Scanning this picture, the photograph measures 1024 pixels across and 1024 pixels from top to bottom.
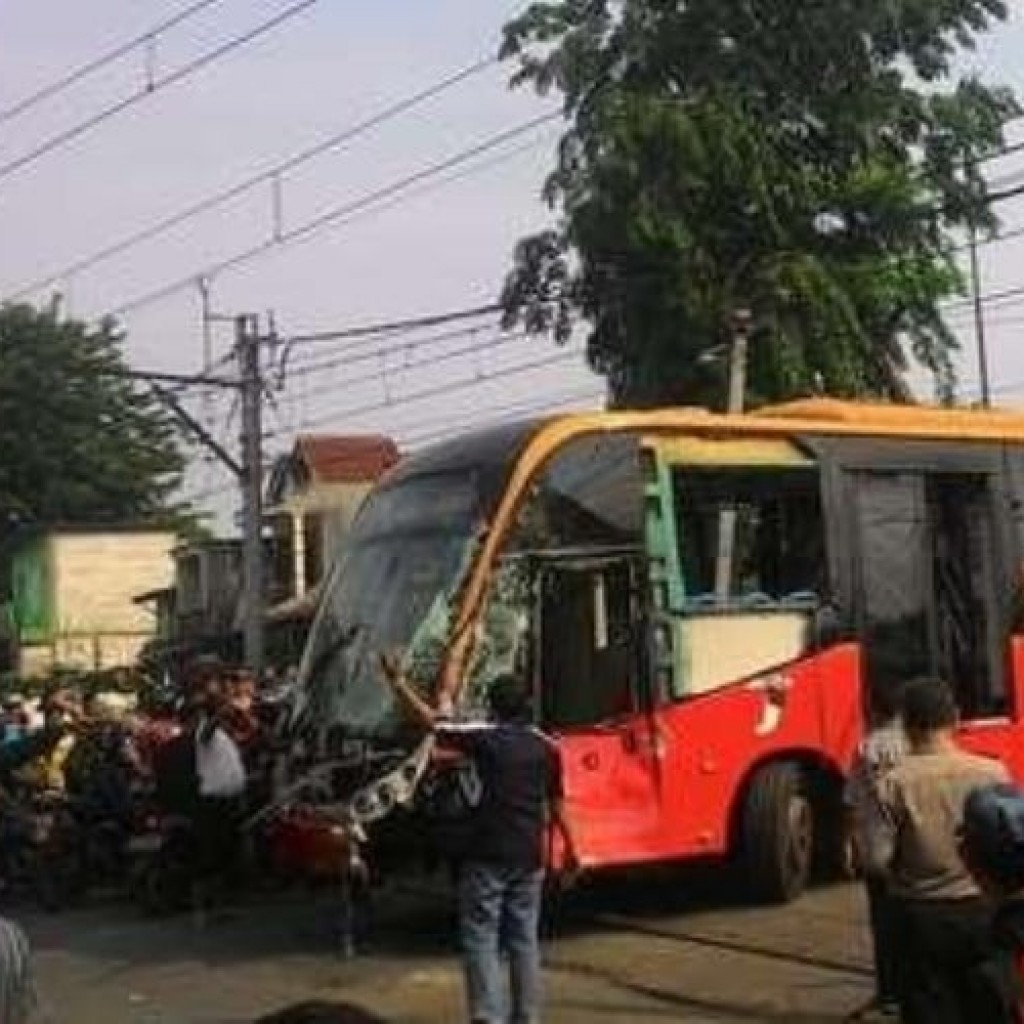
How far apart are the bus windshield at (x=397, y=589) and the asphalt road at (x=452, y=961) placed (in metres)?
1.38

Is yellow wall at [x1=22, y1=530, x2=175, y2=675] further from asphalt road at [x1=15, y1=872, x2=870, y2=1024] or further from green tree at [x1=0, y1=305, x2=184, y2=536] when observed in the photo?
Result: asphalt road at [x1=15, y1=872, x2=870, y2=1024]

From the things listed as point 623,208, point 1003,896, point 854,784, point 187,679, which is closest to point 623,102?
point 623,208

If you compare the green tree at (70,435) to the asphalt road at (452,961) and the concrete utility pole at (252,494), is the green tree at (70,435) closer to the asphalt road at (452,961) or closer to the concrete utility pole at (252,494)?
the concrete utility pole at (252,494)

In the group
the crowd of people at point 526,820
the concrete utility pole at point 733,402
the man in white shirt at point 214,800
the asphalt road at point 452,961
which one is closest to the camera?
the crowd of people at point 526,820

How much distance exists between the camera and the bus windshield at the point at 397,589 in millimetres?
14078

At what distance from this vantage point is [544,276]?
101ft

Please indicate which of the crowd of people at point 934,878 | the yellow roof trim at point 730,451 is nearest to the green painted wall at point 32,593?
the yellow roof trim at point 730,451

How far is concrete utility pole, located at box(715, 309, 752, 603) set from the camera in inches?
583

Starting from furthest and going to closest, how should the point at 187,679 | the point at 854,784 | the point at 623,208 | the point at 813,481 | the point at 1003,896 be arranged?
the point at 623,208, the point at 187,679, the point at 813,481, the point at 854,784, the point at 1003,896

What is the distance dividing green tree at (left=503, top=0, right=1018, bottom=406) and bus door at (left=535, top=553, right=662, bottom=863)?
46.1ft

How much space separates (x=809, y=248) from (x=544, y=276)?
323 cm

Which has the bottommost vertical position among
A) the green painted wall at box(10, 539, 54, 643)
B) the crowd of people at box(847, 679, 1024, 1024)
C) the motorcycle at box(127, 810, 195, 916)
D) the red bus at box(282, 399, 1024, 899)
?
the motorcycle at box(127, 810, 195, 916)

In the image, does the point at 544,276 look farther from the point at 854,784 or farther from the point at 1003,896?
the point at 1003,896

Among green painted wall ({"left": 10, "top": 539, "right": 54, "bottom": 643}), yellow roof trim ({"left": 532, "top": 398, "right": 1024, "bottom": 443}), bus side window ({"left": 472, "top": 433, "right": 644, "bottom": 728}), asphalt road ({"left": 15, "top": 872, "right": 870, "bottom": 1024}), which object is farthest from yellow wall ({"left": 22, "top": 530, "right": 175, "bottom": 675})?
bus side window ({"left": 472, "top": 433, "right": 644, "bottom": 728})
